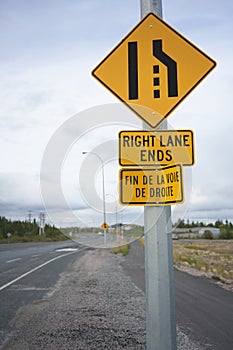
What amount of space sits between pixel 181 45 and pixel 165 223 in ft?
4.73

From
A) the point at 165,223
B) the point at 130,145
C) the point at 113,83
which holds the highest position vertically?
the point at 113,83

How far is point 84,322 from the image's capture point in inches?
242

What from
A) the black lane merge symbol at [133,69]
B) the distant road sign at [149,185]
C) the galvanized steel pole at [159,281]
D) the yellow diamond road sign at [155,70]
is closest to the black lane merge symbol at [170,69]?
the yellow diamond road sign at [155,70]

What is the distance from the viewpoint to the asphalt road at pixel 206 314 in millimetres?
5207

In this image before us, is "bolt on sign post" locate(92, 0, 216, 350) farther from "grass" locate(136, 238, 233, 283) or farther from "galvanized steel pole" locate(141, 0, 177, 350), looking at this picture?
"grass" locate(136, 238, 233, 283)

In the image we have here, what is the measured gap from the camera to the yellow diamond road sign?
274 centimetres

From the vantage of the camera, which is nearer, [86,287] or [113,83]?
[113,83]

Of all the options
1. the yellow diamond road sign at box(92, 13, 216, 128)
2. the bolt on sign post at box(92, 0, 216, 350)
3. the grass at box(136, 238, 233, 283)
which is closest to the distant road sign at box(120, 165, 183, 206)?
the bolt on sign post at box(92, 0, 216, 350)

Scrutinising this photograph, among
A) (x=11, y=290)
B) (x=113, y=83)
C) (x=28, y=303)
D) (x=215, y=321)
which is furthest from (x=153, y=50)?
(x=11, y=290)

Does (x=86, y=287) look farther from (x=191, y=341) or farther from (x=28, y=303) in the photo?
(x=191, y=341)

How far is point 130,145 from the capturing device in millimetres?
2645

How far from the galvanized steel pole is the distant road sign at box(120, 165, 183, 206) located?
0.08 metres

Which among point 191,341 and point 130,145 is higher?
point 130,145

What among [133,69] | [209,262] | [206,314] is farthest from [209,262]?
[133,69]
